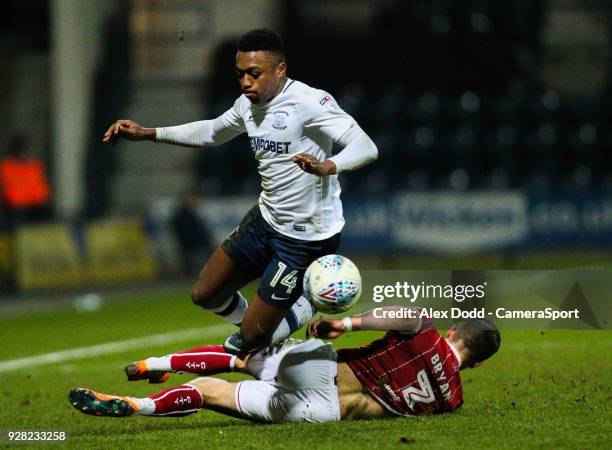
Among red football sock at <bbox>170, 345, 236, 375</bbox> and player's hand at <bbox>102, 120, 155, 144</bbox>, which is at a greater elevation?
player's hand at <bbox>102, 120, 155, 144</bbox>

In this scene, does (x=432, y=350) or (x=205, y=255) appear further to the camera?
(x=205, y=255)

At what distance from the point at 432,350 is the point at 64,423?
7.57 ft

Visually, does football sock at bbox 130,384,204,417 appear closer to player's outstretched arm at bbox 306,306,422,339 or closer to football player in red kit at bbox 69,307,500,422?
football player in red kit at bbox 69,307,500,422

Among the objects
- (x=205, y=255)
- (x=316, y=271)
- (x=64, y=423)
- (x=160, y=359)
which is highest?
(x=316, y=271)

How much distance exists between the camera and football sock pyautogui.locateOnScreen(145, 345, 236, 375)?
694cm

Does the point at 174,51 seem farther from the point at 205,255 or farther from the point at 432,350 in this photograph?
the point at 432,350

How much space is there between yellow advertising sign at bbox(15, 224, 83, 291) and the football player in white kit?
24.8 ft

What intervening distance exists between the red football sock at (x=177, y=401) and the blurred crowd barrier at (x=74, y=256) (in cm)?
830

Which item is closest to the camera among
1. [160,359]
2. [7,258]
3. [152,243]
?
[160,359]

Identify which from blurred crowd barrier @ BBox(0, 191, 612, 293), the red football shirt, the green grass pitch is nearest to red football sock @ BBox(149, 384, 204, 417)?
the green grass pitch

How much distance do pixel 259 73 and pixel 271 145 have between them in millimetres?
440

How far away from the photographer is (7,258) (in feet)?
47.0

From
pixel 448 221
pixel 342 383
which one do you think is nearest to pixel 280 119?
pixel 342 383

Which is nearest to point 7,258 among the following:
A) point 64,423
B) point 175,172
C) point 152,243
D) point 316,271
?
point 152,243
